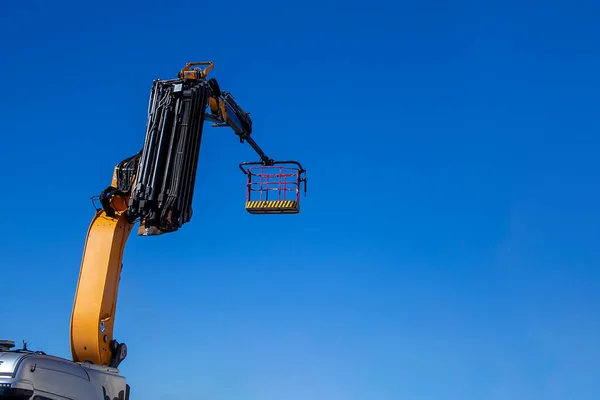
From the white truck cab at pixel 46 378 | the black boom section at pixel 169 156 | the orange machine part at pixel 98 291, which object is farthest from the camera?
the black boom section at pixel 169 156

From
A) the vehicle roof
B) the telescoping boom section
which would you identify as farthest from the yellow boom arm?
the vehicle roof

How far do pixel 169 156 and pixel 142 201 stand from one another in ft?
3.54

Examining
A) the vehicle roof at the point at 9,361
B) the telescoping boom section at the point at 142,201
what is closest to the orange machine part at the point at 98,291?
the telescoping boom section at the point at 142,201

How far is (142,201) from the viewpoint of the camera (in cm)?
1311

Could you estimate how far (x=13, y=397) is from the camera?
327 inches

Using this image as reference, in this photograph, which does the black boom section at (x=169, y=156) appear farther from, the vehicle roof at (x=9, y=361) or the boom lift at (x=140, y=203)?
the vehicle roof at (x=9, y=361)

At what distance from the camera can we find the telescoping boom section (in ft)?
40.1

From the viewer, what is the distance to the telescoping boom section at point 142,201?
40.1 ft

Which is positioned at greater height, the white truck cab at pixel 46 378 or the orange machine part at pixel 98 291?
the orange machine part at pixel 98 291

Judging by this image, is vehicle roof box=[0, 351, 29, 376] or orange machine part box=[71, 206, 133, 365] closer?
vehicle roof box=[0, 351, 29, 376]

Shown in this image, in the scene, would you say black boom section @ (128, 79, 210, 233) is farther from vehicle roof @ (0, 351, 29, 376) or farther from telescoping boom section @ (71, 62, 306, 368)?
vehicle roof @ (0, 351, 29, 376)

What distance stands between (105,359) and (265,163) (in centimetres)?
946

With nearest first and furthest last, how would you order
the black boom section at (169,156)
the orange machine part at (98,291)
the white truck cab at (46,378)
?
the white truck cab at (46,378) → the orange machine part at (98,291) → the black boom section at (169,156)

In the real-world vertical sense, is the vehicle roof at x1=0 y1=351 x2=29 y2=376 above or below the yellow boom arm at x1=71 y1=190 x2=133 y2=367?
below
